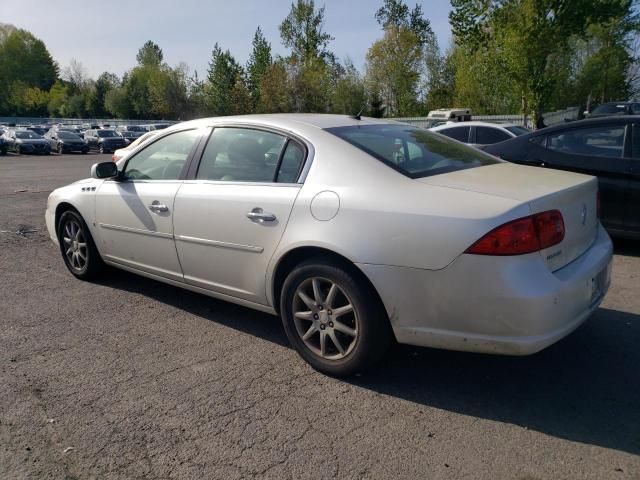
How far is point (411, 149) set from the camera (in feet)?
11.8

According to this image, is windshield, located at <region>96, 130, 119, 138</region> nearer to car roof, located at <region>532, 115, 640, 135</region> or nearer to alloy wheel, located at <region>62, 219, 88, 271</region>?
alloy wheel, located at <region>62, 219, 88, 271</region>

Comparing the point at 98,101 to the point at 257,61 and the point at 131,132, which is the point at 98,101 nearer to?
the point at 257,61

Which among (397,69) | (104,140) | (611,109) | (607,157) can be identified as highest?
(397,69)

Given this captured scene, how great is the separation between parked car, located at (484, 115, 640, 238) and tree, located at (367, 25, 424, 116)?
45541 mm

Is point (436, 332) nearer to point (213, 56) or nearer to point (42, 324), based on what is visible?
point (42, 324)

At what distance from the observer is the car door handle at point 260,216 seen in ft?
11.2

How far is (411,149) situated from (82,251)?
10.9 ft

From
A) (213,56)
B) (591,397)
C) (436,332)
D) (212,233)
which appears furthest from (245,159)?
(213,56)

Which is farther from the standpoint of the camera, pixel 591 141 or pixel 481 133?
pixel 481 133

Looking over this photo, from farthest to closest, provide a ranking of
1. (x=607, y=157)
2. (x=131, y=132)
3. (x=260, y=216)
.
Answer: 1. (x=131, y=132)
2. (x=607, y=157)
3. (x=260, y=216)

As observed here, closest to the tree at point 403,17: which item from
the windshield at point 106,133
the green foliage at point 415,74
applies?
the green foliage at point 415,74

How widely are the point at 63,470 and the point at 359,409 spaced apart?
4.75ft

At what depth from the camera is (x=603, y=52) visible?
36.6m

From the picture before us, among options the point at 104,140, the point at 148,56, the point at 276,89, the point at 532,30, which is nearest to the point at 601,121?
the point at 532,30
